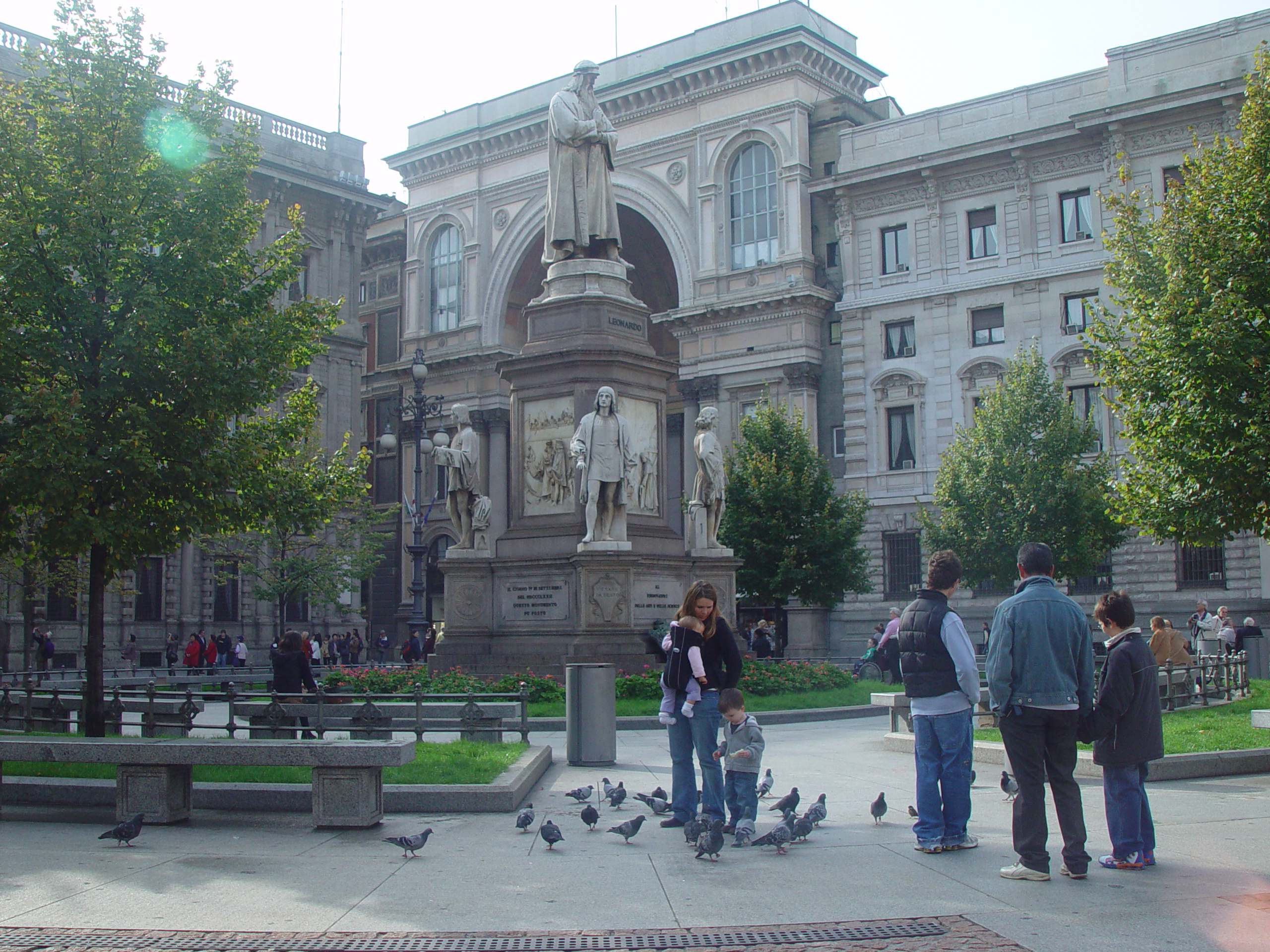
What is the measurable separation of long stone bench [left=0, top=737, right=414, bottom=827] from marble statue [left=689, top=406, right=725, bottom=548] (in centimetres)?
1196

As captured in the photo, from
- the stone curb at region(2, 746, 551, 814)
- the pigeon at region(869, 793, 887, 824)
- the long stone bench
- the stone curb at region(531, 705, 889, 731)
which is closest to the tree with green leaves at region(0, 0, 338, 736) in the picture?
the stone curb at region(2, 746, 551, 814)

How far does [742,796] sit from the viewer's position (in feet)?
29.9

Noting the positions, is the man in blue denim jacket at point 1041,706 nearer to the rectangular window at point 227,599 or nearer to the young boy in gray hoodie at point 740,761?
the young boy in gray hoodie at point 740,761

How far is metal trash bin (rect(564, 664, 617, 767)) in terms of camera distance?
1353cm

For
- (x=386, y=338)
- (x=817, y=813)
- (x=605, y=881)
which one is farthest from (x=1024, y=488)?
(x=386, y=338)

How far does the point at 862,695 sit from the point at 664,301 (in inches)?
1553

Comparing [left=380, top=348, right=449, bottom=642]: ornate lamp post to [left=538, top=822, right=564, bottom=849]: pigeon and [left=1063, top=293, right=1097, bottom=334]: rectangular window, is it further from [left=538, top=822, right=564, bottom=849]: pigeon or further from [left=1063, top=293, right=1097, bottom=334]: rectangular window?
[left=538, top=822, right=564, bottom=849]: pigeon

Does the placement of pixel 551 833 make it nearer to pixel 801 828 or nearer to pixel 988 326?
pixel 801 828

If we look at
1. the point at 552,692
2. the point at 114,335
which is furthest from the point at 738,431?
the point at 114,335

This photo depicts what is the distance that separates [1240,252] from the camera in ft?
56.1

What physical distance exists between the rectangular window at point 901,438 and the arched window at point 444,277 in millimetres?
22366

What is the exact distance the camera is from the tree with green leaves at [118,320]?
13.2 meters

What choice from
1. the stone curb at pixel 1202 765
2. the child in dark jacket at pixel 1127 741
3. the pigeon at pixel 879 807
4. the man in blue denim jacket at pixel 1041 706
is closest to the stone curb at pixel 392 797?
the pigeon at pixel 879 807

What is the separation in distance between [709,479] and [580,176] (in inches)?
228
